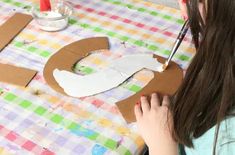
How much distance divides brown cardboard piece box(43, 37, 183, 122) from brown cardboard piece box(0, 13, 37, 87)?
47 millimetres

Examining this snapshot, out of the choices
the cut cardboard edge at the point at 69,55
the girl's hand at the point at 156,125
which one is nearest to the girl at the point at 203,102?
the girl's hand at the point at 156,125

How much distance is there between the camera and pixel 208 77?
692mm

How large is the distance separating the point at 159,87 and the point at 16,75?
0.34 metres

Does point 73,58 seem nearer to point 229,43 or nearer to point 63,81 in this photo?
point 63,81

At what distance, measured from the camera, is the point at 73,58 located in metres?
0.96

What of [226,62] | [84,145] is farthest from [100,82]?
[226,62]

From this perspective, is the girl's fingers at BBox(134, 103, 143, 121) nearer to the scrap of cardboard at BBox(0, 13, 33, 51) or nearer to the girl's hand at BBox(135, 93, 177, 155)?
the girl's hand at BBox(135, 93, 177, 155)

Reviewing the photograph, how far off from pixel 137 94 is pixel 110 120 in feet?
0.34

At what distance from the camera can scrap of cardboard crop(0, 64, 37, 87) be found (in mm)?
886

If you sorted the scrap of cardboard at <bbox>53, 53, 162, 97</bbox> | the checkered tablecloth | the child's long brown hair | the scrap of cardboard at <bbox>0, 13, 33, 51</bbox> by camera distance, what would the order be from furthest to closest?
the scrap of cardboard at <bbox>0, 13, 33, 51</bbox>
the scrap of cardboard at <bbox>53, 53, 162, 97</bbox>
the checkered tablecloth
the child's long brown hair

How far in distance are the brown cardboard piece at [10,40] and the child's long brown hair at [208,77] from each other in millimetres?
351

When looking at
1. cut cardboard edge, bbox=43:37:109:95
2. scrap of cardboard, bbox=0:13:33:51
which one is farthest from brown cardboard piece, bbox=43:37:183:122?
scrap of cardboard, bbox=0:13:33:51

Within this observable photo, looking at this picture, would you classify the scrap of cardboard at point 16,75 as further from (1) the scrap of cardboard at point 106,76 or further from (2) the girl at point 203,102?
(2) the girl at point 203,102

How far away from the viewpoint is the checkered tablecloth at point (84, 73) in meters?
0.75
